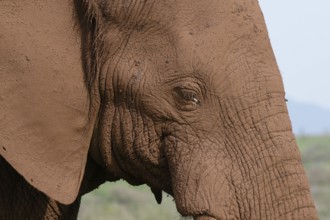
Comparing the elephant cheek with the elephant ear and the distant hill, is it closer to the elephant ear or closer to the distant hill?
the elephant ear

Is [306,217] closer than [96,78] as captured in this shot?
Yes

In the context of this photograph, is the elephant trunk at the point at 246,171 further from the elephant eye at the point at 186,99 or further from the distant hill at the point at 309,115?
the distant hill at the point at 309,115

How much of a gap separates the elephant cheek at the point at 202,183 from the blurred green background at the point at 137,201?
6.46 m

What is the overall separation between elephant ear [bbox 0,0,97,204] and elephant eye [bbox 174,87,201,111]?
340 millimetres

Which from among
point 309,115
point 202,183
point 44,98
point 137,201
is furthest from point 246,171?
point 309,115

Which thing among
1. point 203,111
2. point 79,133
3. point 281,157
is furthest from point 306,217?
point 79,133

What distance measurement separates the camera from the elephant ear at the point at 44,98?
4.75 m

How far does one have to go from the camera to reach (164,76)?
187 inches

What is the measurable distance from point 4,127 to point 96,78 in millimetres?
392

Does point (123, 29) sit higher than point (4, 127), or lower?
higher

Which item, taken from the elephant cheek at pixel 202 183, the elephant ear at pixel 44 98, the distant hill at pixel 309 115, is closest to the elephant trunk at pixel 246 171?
the elephant cheek at pixel 202 183

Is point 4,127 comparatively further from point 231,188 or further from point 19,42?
point 231,188

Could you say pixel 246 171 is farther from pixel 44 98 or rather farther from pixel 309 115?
pixel 309 115

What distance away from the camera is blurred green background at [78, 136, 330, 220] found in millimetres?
15274
